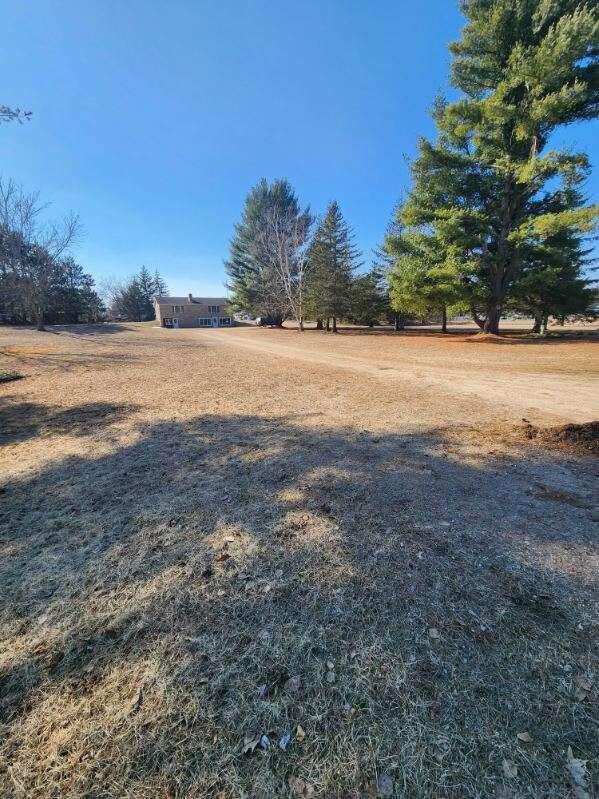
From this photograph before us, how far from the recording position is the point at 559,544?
7.76 feet

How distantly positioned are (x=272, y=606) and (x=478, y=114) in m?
21.4

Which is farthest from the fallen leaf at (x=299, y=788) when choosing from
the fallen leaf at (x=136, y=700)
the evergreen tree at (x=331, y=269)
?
the evergreen tree at (x=331, y=269)

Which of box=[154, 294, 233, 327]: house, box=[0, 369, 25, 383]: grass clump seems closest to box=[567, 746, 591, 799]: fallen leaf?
box=[0, 369, 25, 383]: grass clump

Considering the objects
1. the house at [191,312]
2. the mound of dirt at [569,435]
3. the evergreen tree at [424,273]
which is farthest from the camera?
the house at [191,312]

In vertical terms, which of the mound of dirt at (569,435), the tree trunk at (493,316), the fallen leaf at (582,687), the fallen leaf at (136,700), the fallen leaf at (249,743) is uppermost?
the tree trunk at (493,316)

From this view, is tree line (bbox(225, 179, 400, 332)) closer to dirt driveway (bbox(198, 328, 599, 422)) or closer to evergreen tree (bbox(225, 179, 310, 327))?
evergreen tree (bbox(225, 179, 310, 327))

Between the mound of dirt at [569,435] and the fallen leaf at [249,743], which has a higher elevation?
the mound of dirt at [569,435]

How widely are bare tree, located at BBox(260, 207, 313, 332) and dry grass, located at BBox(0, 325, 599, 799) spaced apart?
26.5m

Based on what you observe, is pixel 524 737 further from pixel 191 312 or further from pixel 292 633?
pixel 191 312

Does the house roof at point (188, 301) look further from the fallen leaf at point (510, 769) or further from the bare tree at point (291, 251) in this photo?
the fallen leaf at point (510, 769)

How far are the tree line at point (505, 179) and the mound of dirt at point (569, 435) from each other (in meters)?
13.4

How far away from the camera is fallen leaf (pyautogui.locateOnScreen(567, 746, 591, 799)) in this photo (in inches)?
45.8

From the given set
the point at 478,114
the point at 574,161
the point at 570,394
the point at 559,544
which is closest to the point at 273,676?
the point at 559,544

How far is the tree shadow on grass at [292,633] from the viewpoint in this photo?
4.11 ft
